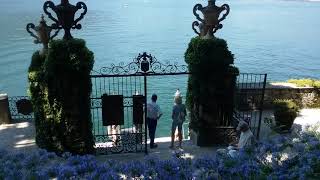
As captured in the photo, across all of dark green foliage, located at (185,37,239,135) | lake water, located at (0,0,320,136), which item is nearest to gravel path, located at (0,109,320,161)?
dark green foliage, located at (185,37,239,135)

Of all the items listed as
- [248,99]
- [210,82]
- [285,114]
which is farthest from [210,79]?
[248,99]

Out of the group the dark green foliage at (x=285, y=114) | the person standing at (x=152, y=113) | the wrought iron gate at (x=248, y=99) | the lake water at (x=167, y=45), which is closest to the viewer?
the person standing at (x=152, y=113)

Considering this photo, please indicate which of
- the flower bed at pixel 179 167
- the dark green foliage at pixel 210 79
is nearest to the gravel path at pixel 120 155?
the dark green foliage at pixel 210 79

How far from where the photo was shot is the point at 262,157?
13.8ft

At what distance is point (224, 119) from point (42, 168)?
8635 mm

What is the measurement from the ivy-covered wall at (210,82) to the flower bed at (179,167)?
7232mm

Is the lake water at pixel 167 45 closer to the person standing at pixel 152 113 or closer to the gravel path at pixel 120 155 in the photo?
the gravel path at pixel 120 155

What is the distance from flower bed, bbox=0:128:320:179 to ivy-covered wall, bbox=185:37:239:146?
23.7ft

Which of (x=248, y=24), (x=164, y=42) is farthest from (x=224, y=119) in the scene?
(x=248, y=24)

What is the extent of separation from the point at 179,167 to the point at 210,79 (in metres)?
7.94

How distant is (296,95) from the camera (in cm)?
1513

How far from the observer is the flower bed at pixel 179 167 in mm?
3727

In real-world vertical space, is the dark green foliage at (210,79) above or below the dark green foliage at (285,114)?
above

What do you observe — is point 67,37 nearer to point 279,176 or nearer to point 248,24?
point 279,176
